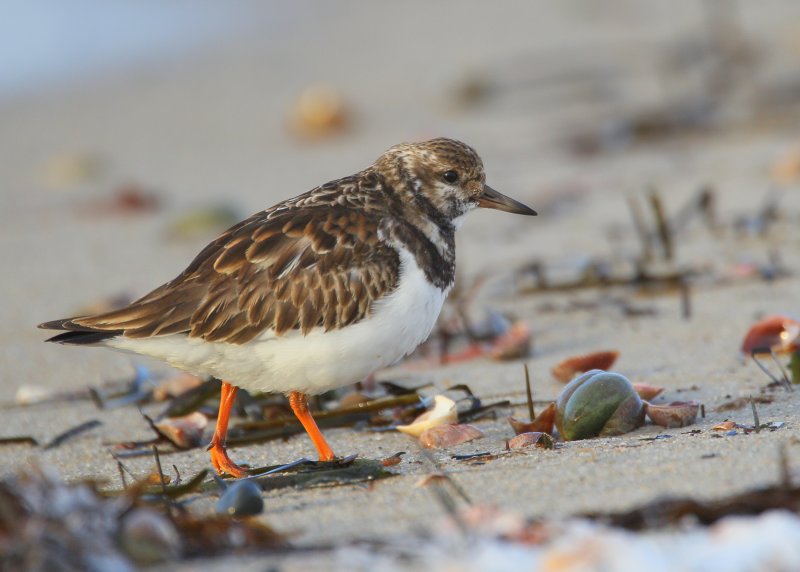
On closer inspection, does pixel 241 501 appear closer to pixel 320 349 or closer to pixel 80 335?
pixel 320 349

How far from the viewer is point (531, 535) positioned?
6.67 ft

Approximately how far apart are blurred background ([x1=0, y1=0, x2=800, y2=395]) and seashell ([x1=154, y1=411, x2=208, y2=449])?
892 mm

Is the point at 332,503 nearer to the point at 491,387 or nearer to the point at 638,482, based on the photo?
the point at 638,482

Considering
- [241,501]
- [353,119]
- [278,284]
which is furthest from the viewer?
[353,119]

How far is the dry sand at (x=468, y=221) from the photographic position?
8.36 ft

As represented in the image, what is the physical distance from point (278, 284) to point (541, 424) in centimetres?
75

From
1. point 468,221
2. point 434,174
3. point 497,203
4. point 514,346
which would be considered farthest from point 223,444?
point 468,221

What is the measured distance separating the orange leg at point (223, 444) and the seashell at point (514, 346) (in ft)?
3.29

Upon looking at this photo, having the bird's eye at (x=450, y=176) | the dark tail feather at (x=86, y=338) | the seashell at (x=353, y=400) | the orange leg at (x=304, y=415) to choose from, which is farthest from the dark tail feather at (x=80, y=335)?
the bird's eye at (x=450, y=176)

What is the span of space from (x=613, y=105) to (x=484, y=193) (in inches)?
145

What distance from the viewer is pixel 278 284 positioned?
2.97 m

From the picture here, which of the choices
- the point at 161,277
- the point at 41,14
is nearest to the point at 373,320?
the point at 161,277

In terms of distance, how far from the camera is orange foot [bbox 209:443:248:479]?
2922mm

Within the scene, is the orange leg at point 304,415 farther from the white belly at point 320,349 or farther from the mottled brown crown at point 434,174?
the mottled brown crown at point 434,174
